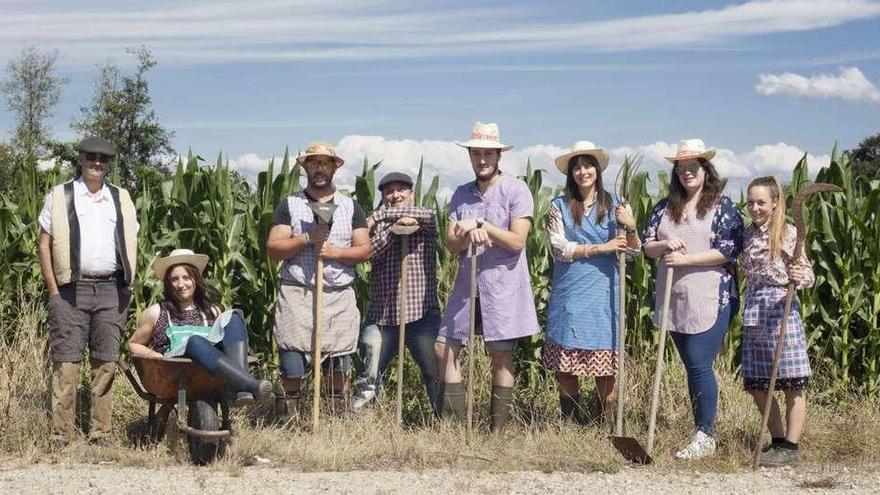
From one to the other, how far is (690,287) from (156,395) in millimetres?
3169

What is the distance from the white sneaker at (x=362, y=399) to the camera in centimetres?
718

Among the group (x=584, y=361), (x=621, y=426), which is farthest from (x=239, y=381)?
(x=621, y=426)

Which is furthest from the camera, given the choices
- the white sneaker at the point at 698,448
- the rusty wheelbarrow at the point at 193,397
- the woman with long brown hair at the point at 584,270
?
the woman with long brown hair at the point at 584,270

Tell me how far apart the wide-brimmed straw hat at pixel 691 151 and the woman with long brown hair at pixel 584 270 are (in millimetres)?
Result: 431

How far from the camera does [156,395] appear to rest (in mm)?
6652

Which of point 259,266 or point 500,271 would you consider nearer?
point 500,271

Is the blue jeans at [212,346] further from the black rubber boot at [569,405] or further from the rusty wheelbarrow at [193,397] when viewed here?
the black rubber boot at [569,405]

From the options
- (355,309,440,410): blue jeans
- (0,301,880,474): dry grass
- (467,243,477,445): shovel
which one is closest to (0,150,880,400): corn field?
(0,301,880,474): dry grass

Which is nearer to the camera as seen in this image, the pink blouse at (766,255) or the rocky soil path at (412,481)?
the rocky soil path at (412,481)

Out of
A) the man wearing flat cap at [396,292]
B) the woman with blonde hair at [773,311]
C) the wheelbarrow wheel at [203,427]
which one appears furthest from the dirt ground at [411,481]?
the man wearing flat cap at [396,292]

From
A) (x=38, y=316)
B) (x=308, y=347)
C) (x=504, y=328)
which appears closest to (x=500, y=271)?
(x=504, y=328)

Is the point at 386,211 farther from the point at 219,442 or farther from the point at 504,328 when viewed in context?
the point at 219,442

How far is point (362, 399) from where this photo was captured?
23.7ft

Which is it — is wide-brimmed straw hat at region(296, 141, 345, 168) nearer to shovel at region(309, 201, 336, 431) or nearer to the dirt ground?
shovel at region(309, 201, 336, 431)
